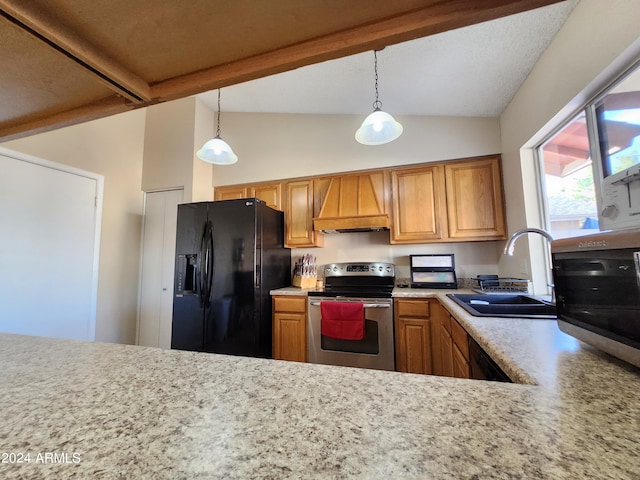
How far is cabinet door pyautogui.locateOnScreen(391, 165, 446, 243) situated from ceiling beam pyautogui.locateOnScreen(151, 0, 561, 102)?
6.64 ft

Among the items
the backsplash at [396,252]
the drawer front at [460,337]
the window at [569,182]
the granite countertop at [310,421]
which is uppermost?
the window at [569,182]

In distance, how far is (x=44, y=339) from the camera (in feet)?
3.27

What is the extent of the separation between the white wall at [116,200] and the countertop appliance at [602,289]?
12.0ft

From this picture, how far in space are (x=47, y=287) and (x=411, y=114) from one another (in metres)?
3.76

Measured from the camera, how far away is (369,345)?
227 cm

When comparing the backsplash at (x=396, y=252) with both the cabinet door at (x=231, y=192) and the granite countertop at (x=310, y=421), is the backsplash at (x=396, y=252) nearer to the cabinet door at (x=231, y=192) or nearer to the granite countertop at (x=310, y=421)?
the cabinet door at (x=231, y=192)

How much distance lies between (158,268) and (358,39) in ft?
10.7

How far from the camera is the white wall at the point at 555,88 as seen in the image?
45.6 inches

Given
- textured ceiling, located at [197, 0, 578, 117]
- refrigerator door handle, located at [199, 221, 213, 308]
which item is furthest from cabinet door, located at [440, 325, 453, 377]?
refrigerator door handle, located at [199, 221, 213, 308]

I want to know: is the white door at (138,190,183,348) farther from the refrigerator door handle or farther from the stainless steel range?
the stainless steel range

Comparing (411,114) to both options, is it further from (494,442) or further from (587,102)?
(494,442)

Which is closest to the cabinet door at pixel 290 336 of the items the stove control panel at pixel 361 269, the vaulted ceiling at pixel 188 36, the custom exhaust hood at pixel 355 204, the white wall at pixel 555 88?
the stove control panel at pixel 361 269

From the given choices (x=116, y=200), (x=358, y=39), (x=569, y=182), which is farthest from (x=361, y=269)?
(x=116, y=200)

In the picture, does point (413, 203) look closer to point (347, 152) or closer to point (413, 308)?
point (347, 152)
